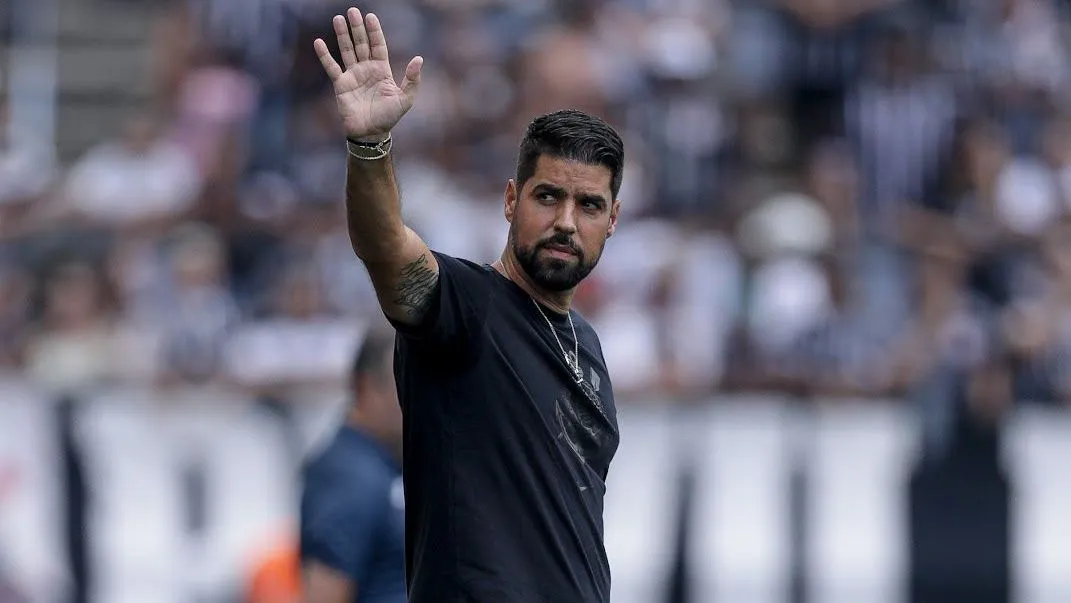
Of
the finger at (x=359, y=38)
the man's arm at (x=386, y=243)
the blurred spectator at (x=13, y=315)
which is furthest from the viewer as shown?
the blurred spectator at (x=13, y=315)

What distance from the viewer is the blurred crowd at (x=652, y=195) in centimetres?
973

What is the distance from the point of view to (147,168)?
1184cm

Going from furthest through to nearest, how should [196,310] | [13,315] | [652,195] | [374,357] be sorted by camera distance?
[652,195] → [196,310] → [13,315] → [374,357]

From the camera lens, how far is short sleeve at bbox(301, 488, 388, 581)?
5168mm

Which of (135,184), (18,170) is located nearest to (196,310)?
(135,184)

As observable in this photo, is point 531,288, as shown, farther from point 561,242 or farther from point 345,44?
point 345,44

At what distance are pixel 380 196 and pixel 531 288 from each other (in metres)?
0.49

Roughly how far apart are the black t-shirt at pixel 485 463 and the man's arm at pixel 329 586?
53.7 inches

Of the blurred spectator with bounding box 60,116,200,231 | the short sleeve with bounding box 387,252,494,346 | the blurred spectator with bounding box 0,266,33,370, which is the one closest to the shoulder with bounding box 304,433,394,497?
the short sleeve with bounding box 387,252,494,346

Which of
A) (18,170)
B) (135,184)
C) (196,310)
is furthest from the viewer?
(18,170)

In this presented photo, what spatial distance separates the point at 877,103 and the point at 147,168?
15.9 feet

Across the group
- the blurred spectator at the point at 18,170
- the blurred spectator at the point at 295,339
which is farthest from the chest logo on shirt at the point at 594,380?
the blurred spectator at the point at 18,170

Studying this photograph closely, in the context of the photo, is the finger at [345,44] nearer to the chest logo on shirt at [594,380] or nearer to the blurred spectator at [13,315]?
the chest logo on shirt at [594,380]

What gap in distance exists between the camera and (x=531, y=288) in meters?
3.89
